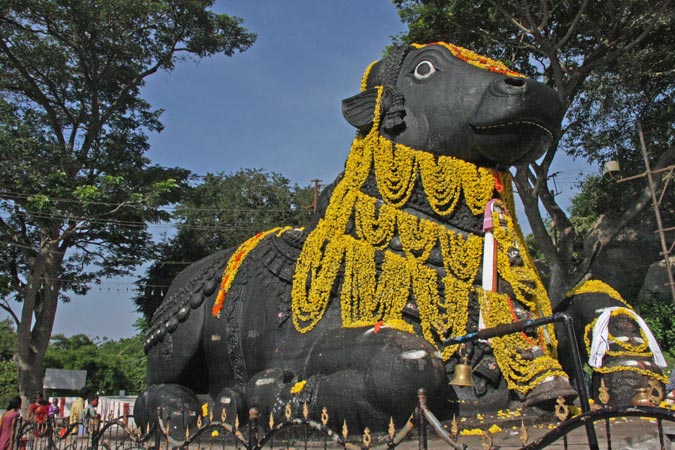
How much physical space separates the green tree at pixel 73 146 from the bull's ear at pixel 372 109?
12177 mm

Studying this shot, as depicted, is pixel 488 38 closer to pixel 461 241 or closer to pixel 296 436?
pixel 461 241

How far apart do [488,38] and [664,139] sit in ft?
16.3

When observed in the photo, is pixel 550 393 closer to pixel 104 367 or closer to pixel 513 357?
pixel 513 357

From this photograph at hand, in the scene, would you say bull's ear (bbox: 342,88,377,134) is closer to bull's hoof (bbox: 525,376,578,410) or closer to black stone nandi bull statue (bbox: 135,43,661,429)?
black stone nandi bull statue (bbox: 135,43,661,429)

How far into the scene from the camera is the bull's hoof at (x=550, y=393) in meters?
4.32

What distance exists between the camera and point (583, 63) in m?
15.5

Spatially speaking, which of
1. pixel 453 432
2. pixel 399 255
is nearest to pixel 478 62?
pixel 399 255

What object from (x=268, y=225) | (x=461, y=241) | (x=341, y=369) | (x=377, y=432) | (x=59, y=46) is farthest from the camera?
(x=268, y=225)

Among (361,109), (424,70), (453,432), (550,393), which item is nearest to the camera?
(453,432)

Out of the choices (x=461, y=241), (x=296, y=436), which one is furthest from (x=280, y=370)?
(x=461, y=241)

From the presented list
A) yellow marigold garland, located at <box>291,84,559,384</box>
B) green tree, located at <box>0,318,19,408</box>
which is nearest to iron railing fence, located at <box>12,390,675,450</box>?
yellow marigold garland, located at <box>291,84,559,384</box>

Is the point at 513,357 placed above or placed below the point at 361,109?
below

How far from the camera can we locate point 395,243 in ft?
17.0

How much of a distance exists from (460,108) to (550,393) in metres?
2.29
